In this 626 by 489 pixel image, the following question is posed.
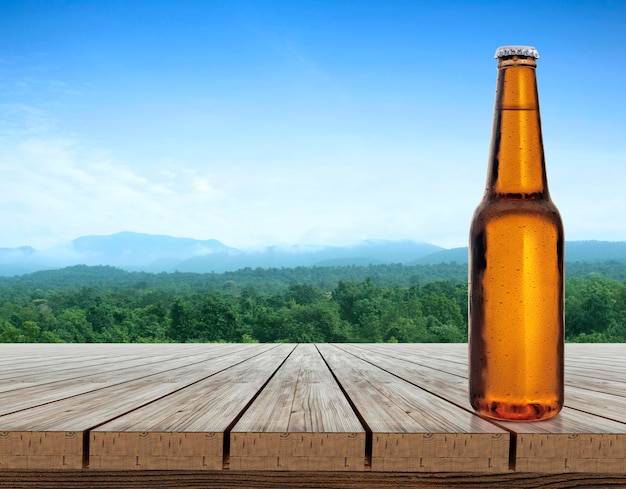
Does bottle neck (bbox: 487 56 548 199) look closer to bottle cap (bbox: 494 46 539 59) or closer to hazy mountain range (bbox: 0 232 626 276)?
bottle cap (bbox: 494 46 539 59)

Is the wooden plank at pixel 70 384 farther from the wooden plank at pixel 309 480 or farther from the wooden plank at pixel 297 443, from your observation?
the wooden plank at pixel 297 443

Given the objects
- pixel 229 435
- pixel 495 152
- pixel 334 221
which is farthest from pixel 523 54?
pixel 334 221

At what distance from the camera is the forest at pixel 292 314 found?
22.0 m

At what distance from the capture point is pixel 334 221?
65.4 m

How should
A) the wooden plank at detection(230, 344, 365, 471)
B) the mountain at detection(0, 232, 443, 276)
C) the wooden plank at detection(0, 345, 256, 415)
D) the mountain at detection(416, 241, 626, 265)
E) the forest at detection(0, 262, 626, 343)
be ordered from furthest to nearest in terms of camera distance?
the mountain at detection(0, 232, 443, 276) < the mountain at detection(416, 241, 626, 265) < the forest at detection(0, 262, 626, 343) < the wooden plank at detection(0, 345, 256, 415) < the wooden plank at detection(230, 344, 365, 471)

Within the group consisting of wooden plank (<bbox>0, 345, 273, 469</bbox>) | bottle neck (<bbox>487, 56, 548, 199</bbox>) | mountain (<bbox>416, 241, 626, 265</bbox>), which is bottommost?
wooden plank (<bbox>0, 345, 273, 469</bbox>)

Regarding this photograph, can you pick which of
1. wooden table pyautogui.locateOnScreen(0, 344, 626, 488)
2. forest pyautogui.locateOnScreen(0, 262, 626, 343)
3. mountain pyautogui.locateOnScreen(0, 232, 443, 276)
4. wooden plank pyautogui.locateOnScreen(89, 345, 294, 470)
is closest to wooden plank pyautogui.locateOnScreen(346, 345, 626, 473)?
wooden table pyautogui.locateOnScreen(0, 344, 626, 488)

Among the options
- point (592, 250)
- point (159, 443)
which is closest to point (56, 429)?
point (159, 443)

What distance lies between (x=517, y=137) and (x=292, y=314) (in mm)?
22740

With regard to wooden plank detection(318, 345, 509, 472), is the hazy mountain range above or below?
above

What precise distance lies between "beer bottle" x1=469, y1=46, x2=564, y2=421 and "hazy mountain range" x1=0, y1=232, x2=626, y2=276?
50.3 meters

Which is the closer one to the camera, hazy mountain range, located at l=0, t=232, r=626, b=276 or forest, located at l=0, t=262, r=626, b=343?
forest, located at l=0, t=262, r=626, b=343

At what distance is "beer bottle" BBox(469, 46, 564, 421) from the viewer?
1.06m

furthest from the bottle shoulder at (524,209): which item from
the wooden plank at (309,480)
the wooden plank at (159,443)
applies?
the wooden plank at (159,443)
